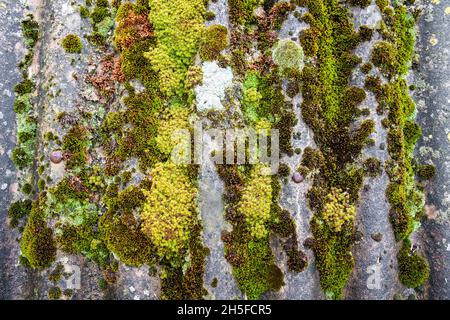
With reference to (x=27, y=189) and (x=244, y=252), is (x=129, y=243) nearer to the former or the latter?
(x=244, y=252)

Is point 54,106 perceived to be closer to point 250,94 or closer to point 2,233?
point 2,233

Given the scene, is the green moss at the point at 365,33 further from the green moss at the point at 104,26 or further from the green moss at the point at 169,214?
the green moss at the point at 104,26

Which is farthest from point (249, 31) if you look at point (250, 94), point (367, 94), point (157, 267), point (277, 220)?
point (157, 267)

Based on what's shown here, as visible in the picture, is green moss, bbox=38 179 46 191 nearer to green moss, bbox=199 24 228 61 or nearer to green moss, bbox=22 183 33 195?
green moss, bbox=22 183 33 195

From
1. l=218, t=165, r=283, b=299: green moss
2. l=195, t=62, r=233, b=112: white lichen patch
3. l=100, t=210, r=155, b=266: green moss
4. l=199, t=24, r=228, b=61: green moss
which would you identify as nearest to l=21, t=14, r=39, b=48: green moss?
l=199, t=24, r=228, b=61: green moss

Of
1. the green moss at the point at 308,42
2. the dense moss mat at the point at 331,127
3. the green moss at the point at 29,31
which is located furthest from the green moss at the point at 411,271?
the green moss at the point at 29,31

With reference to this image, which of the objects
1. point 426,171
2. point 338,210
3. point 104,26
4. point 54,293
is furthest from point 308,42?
point 54,293
